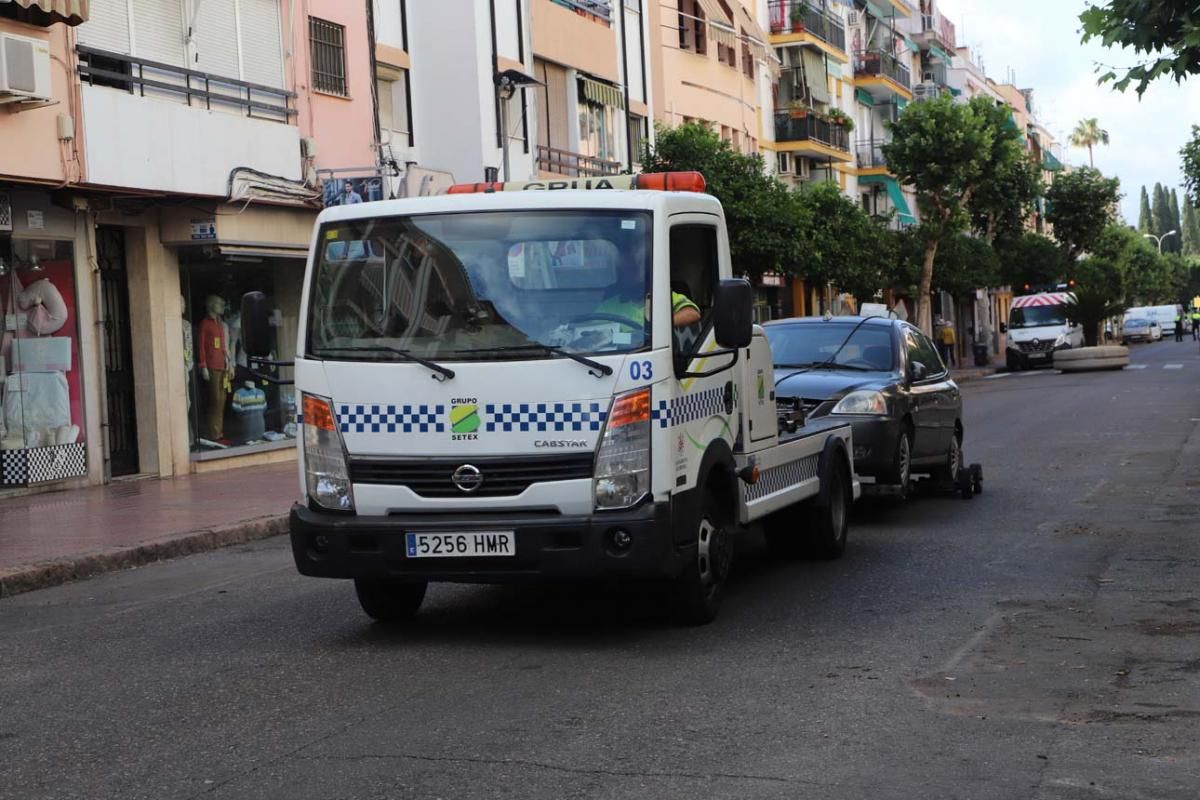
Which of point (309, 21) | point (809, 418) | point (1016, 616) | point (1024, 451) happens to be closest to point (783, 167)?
point (309, 21)

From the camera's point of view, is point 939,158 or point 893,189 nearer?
point 939,158

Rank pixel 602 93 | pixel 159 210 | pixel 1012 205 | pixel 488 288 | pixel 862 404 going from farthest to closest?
1. pixel 1012 205
2. pixel 602 93
3. pixel 159 210
4. pixel 862 404
5. pixel 488 288

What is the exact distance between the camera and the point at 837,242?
47.9m

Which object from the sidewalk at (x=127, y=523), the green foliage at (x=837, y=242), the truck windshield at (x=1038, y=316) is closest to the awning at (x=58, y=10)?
the sidewalk at (x=127, y=523)

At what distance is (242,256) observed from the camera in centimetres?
2294

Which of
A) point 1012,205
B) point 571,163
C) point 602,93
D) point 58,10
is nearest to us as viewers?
point 58,10

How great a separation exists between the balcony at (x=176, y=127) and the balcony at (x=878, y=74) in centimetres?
4990

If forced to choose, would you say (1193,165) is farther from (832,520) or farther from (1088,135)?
(1088,135)

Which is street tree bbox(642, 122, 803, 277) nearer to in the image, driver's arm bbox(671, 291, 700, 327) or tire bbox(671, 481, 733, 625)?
tire bbox(671, 481, 733, 625)

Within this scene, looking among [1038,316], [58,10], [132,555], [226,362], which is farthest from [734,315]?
[1038,316]

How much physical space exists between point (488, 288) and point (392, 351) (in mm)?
547

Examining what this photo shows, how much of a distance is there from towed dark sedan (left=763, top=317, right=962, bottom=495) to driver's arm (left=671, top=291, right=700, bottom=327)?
15.3 feet

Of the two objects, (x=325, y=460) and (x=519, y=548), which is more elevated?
(x=325, y=460)

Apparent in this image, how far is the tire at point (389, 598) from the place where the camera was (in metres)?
8.96
